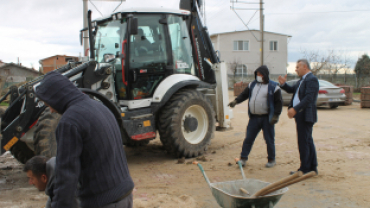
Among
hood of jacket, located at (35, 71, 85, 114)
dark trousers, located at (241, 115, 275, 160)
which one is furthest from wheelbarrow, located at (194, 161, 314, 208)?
dark trousers, located at (241, 115, 275, 160)

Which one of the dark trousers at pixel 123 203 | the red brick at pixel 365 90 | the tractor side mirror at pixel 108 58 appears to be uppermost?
the tractor side mirror at pixel 108 58

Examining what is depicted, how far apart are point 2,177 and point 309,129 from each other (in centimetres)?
519

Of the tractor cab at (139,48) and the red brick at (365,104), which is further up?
the tractor cab at (139,48)

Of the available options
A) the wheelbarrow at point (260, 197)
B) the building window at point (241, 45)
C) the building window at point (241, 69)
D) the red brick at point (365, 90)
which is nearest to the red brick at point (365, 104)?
the red brick at point (365, 90)

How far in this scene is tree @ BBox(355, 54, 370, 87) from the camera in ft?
79.9

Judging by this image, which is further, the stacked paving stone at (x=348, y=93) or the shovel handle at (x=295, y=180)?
the stacked paving stone at (x=348, y=93)

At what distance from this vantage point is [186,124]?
6750mm

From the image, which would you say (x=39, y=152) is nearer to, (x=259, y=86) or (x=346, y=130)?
(x=259, y=86)

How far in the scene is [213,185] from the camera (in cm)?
352

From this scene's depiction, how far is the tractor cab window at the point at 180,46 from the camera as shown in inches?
268

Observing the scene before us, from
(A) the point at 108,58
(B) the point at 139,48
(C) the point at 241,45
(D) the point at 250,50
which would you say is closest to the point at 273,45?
(D) the point at 250,50

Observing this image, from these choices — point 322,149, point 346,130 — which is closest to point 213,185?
point 322,149

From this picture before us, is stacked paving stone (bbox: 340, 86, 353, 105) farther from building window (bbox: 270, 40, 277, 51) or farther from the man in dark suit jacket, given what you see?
building window (bbox: 270, 40, 277, 51)

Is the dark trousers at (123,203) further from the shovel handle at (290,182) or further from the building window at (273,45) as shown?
the building window at (273,45)
